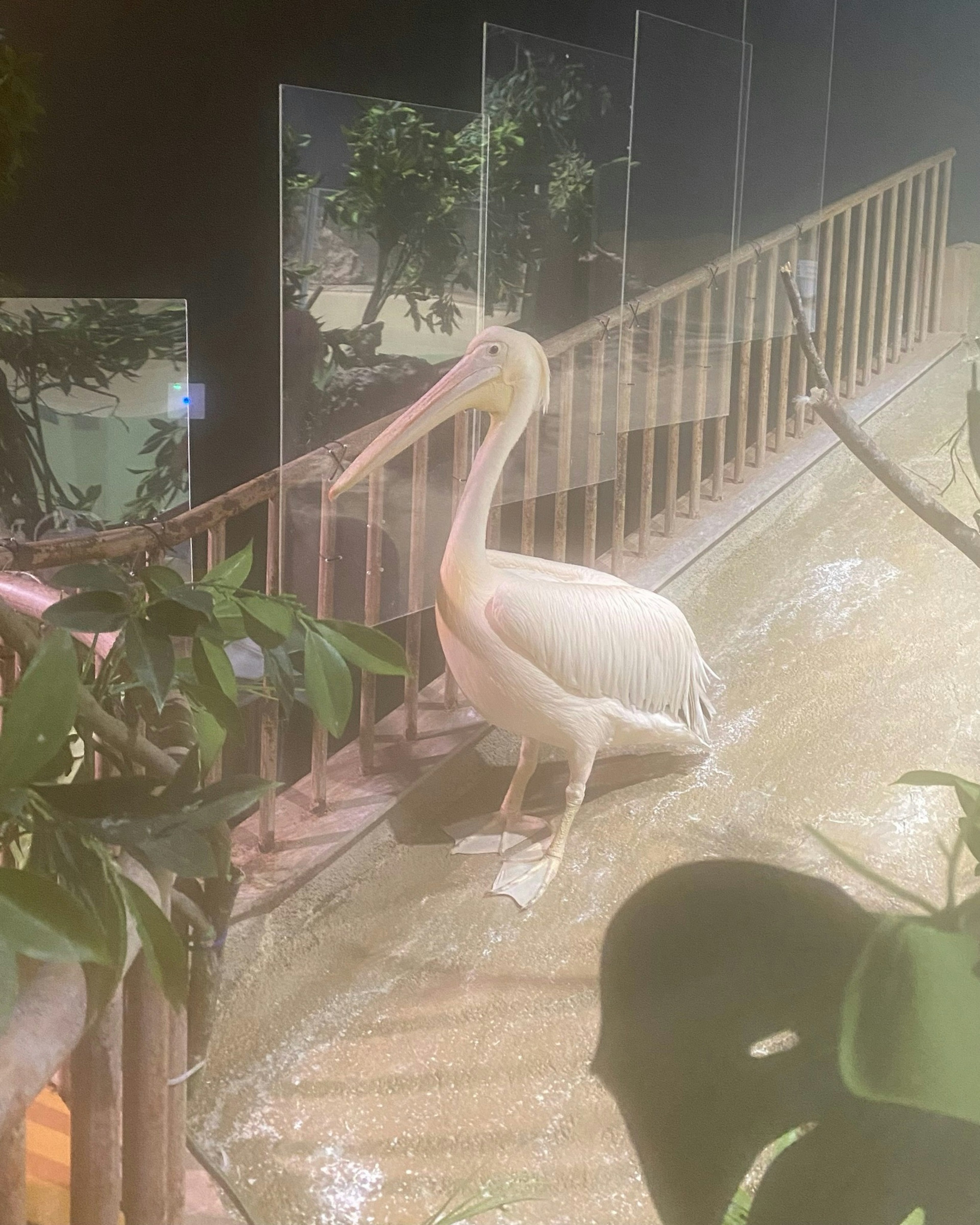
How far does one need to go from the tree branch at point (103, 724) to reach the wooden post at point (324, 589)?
29 cm

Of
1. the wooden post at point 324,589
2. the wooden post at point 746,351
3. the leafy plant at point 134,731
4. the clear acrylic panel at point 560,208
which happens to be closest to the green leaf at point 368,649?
the leafy plant at point 134,731

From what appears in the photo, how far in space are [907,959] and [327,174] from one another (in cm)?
103

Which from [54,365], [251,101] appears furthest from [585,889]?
[251,101]

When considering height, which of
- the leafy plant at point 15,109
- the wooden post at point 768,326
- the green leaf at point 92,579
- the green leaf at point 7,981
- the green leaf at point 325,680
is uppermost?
the leafy plant at point 15,109

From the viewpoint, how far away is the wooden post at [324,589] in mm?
1288

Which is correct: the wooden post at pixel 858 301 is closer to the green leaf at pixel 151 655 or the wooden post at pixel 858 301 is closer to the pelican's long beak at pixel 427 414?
the pelican's long beak at pixel 427 414

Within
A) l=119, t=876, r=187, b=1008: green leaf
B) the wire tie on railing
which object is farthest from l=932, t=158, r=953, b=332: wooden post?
the wire tie on railing

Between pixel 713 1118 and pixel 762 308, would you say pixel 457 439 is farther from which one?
pixel 713 1118

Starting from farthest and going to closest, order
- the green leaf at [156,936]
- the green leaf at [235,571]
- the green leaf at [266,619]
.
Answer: the green leaf at [235,571] < the green leaf at [266,619] < the green leaf at [156,936]

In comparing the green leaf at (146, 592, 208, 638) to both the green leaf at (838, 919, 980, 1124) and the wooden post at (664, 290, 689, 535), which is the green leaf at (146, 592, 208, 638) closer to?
the wooden post at (664, 290, 689, 535)

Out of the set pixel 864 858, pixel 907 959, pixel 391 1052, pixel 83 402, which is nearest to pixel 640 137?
pixel 83 402

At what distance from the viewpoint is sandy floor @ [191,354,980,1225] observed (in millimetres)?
1204

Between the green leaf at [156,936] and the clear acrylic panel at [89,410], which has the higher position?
the clear acrylic panel at [89,410]

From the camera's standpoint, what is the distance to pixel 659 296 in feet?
4.01
